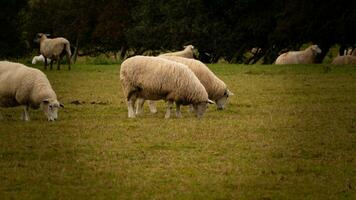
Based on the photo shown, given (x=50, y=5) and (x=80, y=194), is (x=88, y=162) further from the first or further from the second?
(x=50, y=5)

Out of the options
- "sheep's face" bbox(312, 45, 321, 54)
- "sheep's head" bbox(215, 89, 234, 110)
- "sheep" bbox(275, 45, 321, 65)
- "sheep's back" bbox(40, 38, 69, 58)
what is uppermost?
"sheep's head" bbox(215, 89, 234, 110)

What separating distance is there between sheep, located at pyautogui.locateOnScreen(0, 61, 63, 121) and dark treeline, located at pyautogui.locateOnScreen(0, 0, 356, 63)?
77.3 feet

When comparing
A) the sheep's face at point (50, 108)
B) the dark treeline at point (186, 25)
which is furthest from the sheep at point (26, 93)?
the dark treeline at point (186, 25)

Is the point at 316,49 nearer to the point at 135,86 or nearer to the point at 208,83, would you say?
the point at 208,83

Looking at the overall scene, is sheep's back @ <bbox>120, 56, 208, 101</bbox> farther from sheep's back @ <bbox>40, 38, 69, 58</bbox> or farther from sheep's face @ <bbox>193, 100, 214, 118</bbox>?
sheep's back @ <bbox>40, 38, 69, 58</bbox>

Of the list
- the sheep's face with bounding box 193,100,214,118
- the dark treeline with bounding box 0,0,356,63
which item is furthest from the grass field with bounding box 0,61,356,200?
the dark treeline with bounding box 0,0,356,63

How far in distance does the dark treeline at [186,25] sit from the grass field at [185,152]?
62.5 ft

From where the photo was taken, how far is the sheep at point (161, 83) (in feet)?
59.6

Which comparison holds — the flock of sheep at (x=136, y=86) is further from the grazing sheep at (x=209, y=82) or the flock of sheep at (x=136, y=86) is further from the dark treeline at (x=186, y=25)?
the dark treeline at (x=186, y=25)

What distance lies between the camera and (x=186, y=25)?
154 ft

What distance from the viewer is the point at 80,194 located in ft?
34.1

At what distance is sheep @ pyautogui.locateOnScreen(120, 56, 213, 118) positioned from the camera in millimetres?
18156

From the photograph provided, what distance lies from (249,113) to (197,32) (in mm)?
26767

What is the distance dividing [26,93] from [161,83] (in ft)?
9.03
